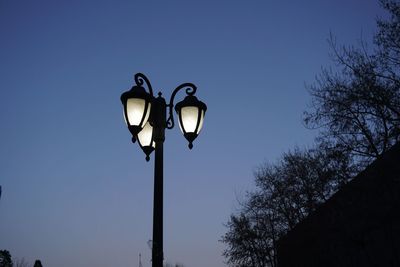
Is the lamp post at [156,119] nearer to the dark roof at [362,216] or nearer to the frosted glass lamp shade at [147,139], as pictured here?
the frosted glass lamp shade at [147,139]

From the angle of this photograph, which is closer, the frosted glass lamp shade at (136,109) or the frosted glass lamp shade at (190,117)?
the frosted glass lamp shade at (136,109)

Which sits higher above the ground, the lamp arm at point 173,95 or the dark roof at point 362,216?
the dark roof at point 362,216

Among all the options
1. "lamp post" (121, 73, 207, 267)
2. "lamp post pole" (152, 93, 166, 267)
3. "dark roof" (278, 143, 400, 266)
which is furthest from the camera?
"dark roof" (278, 143, 400, 266)

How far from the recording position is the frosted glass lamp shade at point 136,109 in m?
4.18

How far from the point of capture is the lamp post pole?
3.62 meters

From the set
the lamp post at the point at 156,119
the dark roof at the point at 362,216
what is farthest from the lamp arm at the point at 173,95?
the dark roof at the point at 362,216

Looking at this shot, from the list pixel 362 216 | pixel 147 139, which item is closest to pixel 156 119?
pixel 147 139

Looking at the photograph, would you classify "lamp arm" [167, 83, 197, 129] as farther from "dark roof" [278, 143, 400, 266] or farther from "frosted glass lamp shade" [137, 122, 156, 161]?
"dark roof" [278, 143, 400, 266]

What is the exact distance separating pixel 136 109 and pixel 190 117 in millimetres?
728

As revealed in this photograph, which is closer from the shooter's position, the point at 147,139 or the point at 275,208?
the point at 147,139

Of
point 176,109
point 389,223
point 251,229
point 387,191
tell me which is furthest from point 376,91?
point 251,229

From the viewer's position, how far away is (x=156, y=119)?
14.6ft

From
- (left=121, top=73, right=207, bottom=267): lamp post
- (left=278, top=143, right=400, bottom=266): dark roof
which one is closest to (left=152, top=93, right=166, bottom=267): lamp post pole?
(left=121, top=73, right=207, bottom=267): lamp post

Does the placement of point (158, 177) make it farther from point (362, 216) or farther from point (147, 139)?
point (362, 216)
